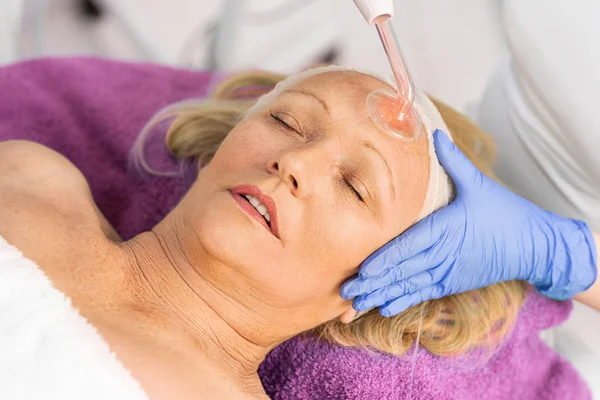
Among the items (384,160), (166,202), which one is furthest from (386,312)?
(166,202)

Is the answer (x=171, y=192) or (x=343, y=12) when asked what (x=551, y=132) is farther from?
(x=343, y=12)

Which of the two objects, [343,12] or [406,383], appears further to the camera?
[343,12]

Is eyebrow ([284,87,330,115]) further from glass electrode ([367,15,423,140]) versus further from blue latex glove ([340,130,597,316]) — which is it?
blue latex glove ([340,130,597,316])

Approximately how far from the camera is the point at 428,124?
1.24 m

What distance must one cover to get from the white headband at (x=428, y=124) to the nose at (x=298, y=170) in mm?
237

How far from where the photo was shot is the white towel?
0.92m

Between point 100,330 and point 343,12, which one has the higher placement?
point 343,12

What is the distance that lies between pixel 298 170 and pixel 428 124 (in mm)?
310

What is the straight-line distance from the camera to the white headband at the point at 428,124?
1.22 m

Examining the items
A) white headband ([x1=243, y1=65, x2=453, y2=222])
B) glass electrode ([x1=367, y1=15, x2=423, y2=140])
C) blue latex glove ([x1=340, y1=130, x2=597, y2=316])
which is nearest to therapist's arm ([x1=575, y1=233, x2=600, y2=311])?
blue latex glove ([x1=340, y1=130, x2=597, y2=316])

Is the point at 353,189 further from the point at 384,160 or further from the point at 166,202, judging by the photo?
the point at 166,202

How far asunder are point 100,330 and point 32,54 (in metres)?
1.44

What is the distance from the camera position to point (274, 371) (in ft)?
4.36

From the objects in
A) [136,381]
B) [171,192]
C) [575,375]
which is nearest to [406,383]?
[575,375]
